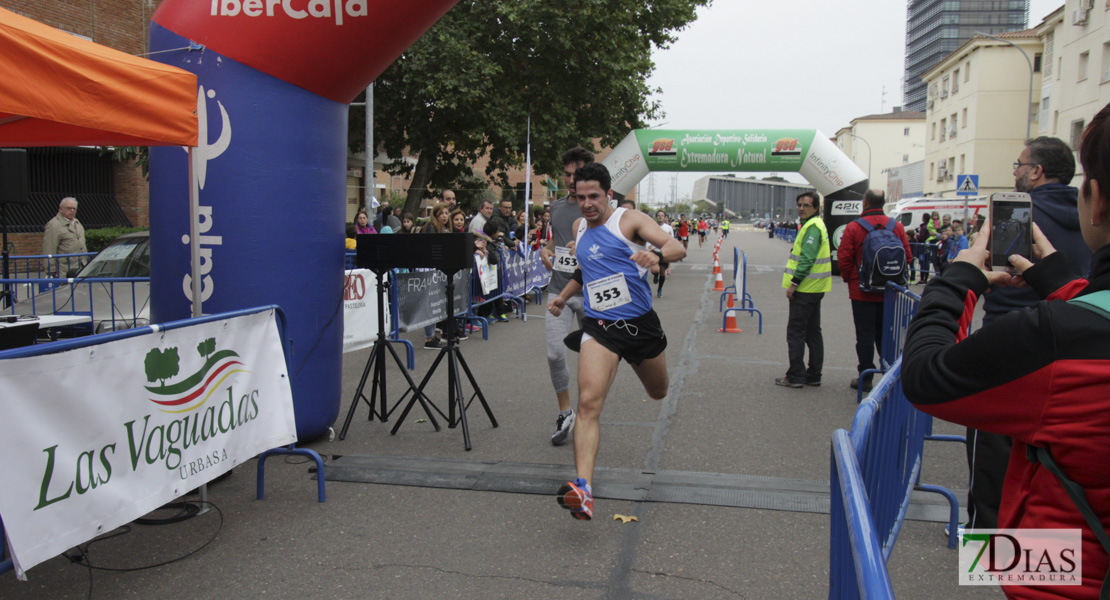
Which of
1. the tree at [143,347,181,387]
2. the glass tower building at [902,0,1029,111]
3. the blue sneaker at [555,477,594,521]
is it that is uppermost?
the glass tower building at [902,0,1029,111]

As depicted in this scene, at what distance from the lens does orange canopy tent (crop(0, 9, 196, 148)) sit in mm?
3699

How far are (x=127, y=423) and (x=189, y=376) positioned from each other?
1.53 ft

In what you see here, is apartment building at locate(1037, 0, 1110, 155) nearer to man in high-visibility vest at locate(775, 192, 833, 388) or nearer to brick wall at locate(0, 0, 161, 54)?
man in high-visibility vest at locate(775, 192, 833, 388)

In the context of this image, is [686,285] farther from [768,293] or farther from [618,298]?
[618,298]

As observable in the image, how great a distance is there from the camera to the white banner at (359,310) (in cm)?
893

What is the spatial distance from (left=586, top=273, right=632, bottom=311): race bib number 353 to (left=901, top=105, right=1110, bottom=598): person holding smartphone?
9.63 ft

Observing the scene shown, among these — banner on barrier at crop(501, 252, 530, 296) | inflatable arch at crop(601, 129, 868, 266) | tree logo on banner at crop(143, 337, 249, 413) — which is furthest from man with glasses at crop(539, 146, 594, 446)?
inflatable arch at crop(601, 129, 868, 266)

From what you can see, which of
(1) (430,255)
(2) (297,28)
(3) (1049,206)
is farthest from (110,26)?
(3) (1049,206)

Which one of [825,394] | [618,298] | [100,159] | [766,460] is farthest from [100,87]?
[100,159]

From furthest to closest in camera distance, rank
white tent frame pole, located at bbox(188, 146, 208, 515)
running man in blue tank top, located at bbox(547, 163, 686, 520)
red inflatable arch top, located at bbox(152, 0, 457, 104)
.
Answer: red inflatable arch top, located at bbox(152, 0, 457, 104)
white tent frame pole, located at bbox(188, 146, 208, 515)
running man in blue tank top, located at bbox(547, 163, 686, 520)

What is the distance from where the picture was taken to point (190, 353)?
3.88m

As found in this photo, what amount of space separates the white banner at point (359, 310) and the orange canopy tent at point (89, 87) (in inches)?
170

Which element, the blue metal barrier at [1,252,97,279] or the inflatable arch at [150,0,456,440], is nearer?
the inflatable arch at [150,0,456,440]
